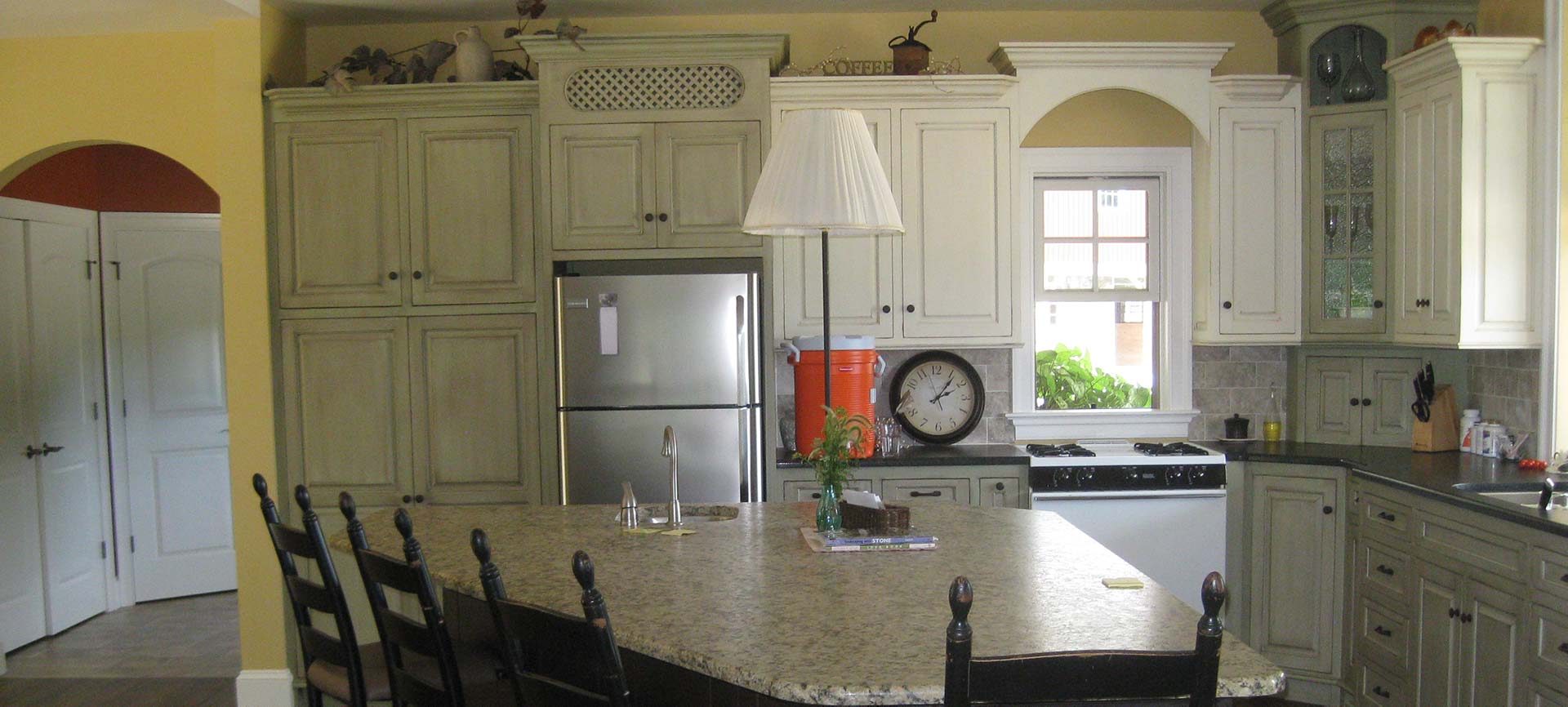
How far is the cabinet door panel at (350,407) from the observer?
4.46 meters

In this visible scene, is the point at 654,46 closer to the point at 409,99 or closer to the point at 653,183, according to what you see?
the point at 653,183

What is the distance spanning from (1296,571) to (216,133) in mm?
4465

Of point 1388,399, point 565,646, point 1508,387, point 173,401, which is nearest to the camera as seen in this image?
point 565,646

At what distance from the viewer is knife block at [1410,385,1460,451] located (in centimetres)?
442

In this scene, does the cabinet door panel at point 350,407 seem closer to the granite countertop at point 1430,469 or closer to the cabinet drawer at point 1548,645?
the granite countertop at point 1430,469

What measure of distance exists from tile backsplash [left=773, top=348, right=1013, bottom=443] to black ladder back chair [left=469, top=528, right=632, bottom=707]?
3.04 m

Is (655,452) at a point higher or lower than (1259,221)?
lower

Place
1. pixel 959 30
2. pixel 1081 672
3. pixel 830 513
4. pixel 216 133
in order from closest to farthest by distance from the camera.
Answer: pixel 1081 672 < pixel 830 513 < pixel 216 133 < pixel 959 30

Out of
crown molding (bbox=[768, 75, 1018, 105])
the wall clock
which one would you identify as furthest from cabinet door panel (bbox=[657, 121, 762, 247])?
the wall clock

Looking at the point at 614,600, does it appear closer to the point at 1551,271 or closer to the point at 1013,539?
the point at 1013,539

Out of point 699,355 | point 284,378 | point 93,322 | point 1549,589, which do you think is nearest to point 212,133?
point 284,378

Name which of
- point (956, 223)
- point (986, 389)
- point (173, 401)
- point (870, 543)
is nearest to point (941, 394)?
point (986, 389)

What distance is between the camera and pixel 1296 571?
4.32 meters

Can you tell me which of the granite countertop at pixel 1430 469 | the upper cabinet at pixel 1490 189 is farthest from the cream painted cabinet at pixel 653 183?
the upper cabinet at pixel 1490 189
